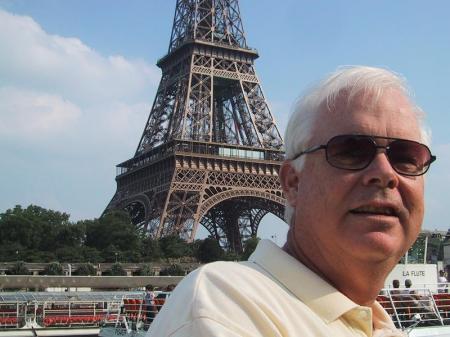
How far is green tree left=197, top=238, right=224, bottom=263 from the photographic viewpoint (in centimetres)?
5134

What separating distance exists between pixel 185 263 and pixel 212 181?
21.8ft

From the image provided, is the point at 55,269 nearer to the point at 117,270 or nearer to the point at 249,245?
the point at 117,270

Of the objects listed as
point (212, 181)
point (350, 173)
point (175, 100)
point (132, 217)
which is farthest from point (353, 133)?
point (132, 217)

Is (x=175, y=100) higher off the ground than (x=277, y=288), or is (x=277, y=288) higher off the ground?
(x=175, y=100)

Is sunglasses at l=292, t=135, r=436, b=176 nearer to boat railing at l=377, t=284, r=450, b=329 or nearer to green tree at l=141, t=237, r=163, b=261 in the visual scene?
boat railing at l=377, t=284, r=450, b=329

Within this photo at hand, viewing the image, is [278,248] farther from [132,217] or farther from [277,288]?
[132,217]

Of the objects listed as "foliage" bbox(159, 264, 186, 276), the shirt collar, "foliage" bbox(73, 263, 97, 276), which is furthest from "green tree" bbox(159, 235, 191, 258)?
the shirt collar

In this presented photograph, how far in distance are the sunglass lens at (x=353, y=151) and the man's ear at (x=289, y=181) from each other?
240 millimetres

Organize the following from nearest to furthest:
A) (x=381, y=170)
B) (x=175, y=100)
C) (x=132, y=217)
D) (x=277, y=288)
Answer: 1. (x=277, y=288)
2. (x=381, y=170)
3. (x=175, y=100)
4. (x=132, y=217)

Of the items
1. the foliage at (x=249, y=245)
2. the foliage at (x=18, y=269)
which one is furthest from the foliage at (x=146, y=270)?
the foliage at (x=18, y=269)

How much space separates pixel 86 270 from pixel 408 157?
45.6 meters

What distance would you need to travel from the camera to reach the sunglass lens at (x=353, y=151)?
6.41 ft

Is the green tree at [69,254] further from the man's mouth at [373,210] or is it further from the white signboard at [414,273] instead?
the man's mouth at [373,210]

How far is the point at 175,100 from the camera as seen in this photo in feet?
174
